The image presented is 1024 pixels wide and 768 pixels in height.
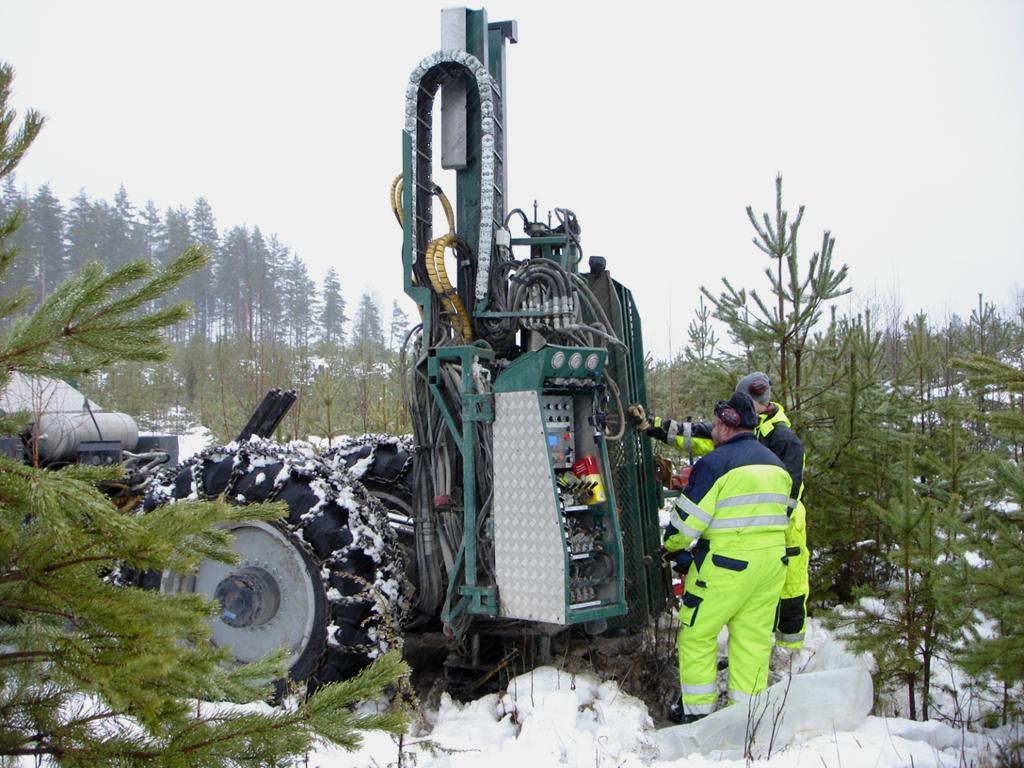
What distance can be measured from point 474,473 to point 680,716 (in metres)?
1.76

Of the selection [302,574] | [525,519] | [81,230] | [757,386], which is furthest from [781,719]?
[81,230]

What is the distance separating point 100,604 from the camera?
1761 millimetres

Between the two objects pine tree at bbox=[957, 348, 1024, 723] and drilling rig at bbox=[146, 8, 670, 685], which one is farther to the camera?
drilling rig at bbox=[146, 8, 670, 685]

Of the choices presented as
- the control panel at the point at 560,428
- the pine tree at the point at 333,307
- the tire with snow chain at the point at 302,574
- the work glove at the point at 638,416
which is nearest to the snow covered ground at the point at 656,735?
the tire with snow chain at the point at 302,574

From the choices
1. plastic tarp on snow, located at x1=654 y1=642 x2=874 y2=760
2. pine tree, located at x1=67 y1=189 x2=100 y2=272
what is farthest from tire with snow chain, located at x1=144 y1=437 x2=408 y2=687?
pine tree, located at x1=67 y1=189 x2=100 y2=272

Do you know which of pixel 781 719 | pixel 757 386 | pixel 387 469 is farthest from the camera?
pixel 387 469

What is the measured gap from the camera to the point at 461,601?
4543 mm

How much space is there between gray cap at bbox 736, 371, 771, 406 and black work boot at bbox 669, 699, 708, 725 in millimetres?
1912

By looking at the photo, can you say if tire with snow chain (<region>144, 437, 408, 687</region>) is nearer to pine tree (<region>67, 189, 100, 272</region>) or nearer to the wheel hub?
the wheel hub

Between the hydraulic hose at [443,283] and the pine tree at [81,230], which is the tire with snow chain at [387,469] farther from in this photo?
the pine tree at [81,230]

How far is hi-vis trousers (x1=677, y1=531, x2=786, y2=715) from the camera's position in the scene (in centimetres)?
433

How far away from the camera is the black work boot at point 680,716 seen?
171 inches

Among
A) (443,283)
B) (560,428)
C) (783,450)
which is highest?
(443,283)

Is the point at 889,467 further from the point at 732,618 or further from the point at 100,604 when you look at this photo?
the point at 100,604
